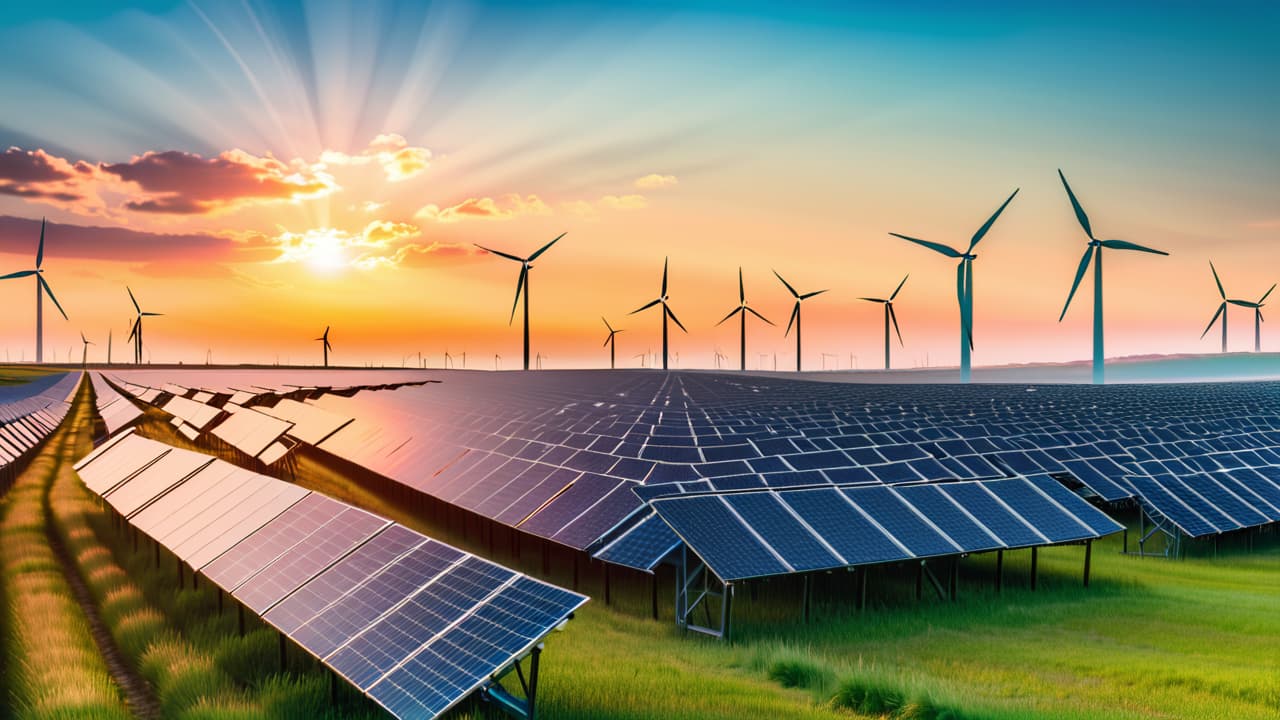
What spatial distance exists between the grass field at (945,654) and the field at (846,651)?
46mm

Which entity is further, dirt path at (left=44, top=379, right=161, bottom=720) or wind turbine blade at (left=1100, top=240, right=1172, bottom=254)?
wind turbine blade at (left=1100, top=240, right=1172, bottom=254)

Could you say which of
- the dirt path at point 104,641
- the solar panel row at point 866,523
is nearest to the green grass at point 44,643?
the dirt path at point 104,641

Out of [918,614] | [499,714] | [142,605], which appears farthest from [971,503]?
[142,605]

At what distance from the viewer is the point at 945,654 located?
1573cm

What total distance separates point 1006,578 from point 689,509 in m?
10.0

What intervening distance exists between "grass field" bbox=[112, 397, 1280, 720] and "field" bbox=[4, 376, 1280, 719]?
0.15 ft

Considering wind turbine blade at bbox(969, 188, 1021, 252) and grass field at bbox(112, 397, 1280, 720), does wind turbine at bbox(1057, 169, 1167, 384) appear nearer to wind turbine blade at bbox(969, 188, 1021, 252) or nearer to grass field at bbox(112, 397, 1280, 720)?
wind turbine blade at bbox(969, 188, 1021, 252)

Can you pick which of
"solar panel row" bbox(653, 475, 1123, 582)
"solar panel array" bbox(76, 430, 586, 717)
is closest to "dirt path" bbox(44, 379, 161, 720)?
"solar panel array" bbox(76, 430, 586, 717)

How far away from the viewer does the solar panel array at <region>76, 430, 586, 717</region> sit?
10602mm

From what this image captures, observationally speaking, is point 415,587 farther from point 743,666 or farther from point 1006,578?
point 1006,578

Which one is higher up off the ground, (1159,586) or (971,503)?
(971,503)

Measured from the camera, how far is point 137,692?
1514cm

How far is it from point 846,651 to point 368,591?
870 centimetres

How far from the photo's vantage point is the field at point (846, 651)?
12.7 meters
